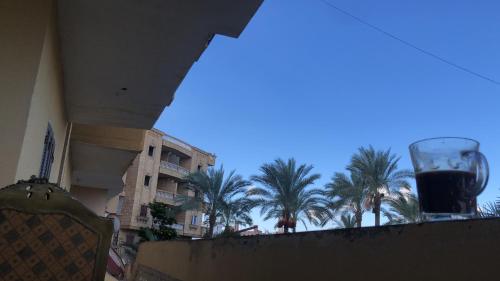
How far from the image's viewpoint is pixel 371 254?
179 cm

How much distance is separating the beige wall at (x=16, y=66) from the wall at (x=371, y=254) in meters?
2.08

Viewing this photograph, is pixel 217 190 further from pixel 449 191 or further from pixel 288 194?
pixel 449 191

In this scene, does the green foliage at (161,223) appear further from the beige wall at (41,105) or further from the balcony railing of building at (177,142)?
the beige wall at (41,105)

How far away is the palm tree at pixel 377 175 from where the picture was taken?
25.2 metres

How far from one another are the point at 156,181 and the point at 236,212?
59.7ft

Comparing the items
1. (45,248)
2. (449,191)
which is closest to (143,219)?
(45,248)

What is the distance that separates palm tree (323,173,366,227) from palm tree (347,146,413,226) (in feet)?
1.53

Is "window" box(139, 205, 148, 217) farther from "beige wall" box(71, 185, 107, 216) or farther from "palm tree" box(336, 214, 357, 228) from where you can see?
"beige wall" box(71, 185, 107, 216)

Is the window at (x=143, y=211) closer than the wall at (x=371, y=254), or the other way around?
the wall at (x=371, y=254)

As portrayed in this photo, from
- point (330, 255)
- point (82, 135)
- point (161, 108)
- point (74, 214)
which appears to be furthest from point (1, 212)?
point (82, 135)

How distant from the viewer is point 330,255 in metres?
2.07

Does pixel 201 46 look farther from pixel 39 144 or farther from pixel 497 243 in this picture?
pixel 497 243

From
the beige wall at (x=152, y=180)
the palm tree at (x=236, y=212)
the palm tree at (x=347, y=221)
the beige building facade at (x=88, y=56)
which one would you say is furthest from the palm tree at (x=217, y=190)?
A: the beige building facade at (x=88, y=56)

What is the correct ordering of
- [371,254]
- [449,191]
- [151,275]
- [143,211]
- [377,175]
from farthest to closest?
[143,211]
[377,175]
[151,275]
[371,254]
[449,191]
